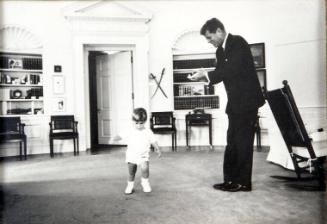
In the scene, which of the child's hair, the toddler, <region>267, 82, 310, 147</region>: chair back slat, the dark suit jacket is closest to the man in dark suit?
the dark suit jacket

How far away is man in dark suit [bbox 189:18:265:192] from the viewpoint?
A: 119 inches

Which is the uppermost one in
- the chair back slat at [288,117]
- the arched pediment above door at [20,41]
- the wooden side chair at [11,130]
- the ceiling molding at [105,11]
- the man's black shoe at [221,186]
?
the ceiling molding at [105,11]

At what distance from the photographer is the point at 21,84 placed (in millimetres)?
6535

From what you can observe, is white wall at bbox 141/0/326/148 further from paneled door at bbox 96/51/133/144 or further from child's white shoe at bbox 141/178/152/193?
child's white shoe at bbox 141/178/152/193

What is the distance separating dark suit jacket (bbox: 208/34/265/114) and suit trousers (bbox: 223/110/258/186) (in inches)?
3.1

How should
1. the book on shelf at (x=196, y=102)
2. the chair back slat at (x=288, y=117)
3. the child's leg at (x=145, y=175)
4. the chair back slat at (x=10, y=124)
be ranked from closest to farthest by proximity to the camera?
the chair back slat at (x=288, y=117) < the child's leg at (x=145, y=175) < the chair back slat at (x=10, y=124) < the book on shelf at (x=196, y=102)

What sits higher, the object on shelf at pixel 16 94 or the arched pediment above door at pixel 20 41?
the arched pediment above door at pixel 20 41

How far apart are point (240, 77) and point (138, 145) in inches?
46.7

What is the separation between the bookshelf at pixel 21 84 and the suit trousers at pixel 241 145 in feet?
15.8

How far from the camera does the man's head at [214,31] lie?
3.06m

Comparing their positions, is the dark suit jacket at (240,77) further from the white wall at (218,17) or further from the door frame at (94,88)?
the door frame at (94,88)

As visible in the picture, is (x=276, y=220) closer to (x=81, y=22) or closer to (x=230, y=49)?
(x=230, y=49)

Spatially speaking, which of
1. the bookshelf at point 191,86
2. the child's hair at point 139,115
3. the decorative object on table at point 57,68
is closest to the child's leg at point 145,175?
the child's hair at point 139,115

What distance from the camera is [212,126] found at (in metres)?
7.32
